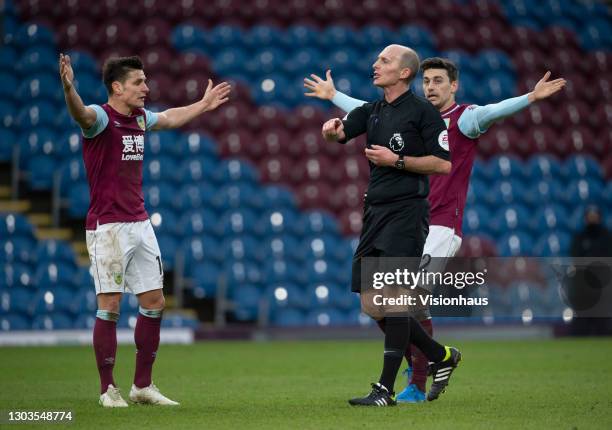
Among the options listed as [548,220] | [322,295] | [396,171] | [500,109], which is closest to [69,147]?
[322,295]

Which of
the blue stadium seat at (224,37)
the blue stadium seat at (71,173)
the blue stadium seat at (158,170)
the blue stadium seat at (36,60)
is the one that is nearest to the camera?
the blue stadium seat at (71,173)

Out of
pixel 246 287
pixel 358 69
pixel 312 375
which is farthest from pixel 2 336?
pixel 358 69

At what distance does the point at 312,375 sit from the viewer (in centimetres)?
958

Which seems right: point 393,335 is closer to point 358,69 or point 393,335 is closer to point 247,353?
point 247,353

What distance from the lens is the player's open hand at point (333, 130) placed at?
21.3 ft

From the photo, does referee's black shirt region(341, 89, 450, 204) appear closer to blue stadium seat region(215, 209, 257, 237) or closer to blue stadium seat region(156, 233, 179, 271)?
blue stadium seat region(156, 233, 179, 271)

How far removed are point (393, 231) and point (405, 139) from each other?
2.01 ft

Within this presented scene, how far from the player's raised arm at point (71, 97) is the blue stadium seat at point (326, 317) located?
9398 millimetres

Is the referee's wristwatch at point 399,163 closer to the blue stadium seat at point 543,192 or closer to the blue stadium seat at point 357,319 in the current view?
the blue stadium seat at point 357,319

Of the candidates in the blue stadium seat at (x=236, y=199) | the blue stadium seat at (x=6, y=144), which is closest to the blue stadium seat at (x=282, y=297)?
the blue stadium seat at (x=236, y=199)

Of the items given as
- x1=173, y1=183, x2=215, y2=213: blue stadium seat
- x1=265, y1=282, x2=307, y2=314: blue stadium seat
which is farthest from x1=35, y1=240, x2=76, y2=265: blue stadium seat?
x1=265, y1=282, x2=307, y2=314: blue stadium seat

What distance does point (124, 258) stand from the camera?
6.80 metres

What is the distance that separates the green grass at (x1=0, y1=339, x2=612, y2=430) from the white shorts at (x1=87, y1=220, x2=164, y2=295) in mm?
838

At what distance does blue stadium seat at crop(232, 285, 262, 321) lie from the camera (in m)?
15.6
